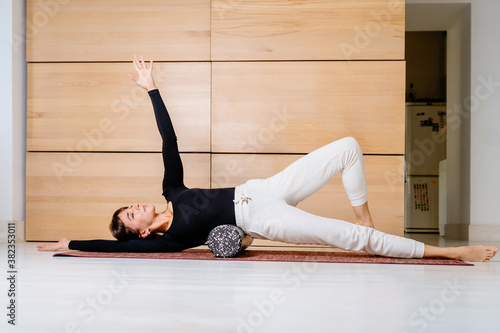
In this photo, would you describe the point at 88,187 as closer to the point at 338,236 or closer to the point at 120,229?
the point at 120,229

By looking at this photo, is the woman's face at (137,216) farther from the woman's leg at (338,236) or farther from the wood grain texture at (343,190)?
the wood grain texture at (343,190)

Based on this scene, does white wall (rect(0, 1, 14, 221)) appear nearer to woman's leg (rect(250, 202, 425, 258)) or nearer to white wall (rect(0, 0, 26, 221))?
white wall (rect(0, 0, 26, 221))

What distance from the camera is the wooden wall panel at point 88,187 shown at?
11.4ft

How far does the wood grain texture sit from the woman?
2.83 feet

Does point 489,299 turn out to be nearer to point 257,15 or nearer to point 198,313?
point 198,313

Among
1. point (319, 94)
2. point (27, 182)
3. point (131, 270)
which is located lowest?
point (131, 270)

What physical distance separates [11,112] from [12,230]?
0.84m

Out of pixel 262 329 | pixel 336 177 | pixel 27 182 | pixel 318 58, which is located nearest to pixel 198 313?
pixel 262 329

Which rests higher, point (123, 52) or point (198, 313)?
point (123, 52)

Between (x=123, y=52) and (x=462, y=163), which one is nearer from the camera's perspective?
(x=123, y=52)

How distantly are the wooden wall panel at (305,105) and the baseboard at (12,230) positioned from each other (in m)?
1.51

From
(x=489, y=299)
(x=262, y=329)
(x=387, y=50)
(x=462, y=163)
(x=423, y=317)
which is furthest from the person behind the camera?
(x=462, y=163)

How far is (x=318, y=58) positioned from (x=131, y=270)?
206 cm

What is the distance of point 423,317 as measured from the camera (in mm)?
1237
